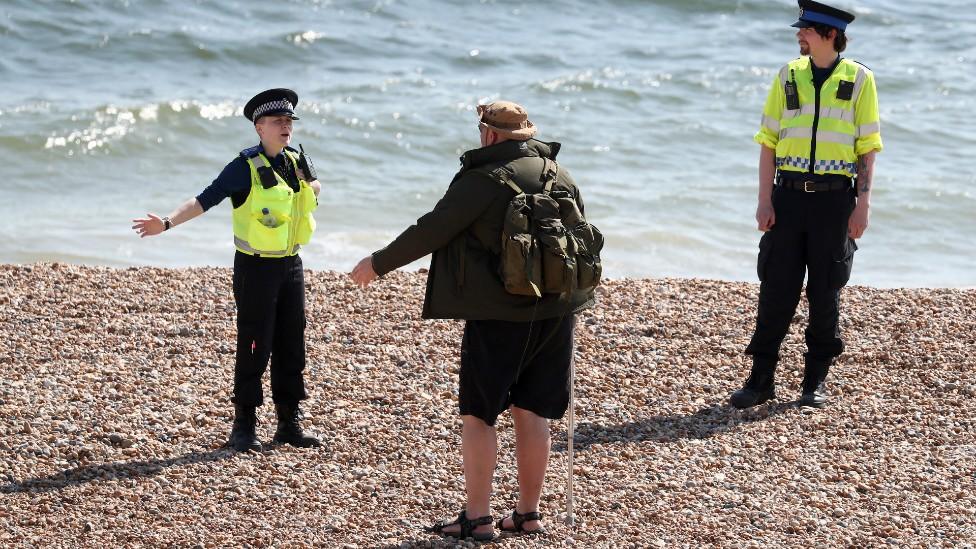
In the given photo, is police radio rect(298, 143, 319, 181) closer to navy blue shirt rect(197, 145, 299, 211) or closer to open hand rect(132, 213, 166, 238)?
navy blue shirt rect(197, 145, 299, 211)

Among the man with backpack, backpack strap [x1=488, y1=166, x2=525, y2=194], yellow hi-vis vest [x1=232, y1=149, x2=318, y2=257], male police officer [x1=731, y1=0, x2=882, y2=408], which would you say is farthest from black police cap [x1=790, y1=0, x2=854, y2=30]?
yellow hi-vis vest [x1=232, y1=149, x2=318, y2=257]

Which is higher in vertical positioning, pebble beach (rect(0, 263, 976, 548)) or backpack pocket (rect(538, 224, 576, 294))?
backpack pocket (rect(538, 224, 576, 294))

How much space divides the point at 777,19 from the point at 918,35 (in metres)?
2.69

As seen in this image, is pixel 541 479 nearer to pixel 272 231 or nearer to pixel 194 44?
pixel 272 231

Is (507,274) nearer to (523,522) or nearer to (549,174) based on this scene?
(549,174)

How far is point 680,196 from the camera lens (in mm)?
14391

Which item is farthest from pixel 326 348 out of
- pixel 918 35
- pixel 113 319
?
pixel 918 35

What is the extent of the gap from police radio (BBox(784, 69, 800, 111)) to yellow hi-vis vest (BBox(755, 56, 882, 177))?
0.01 m

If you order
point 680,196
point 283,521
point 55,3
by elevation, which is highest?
point 55,3

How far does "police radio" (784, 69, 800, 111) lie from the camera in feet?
21.9

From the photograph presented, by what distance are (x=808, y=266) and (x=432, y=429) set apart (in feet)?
6.89

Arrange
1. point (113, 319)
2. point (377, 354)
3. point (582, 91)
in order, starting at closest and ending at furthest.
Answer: point (377, 354) < point (113, 319) < point (582, 91)

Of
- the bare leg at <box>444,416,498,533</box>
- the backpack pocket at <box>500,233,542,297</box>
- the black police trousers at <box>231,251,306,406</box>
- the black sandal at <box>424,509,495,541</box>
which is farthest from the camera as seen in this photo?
the black police trousers at <box>231,251,306,406</box>

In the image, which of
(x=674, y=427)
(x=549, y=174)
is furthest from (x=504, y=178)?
(x=674, y=427)
